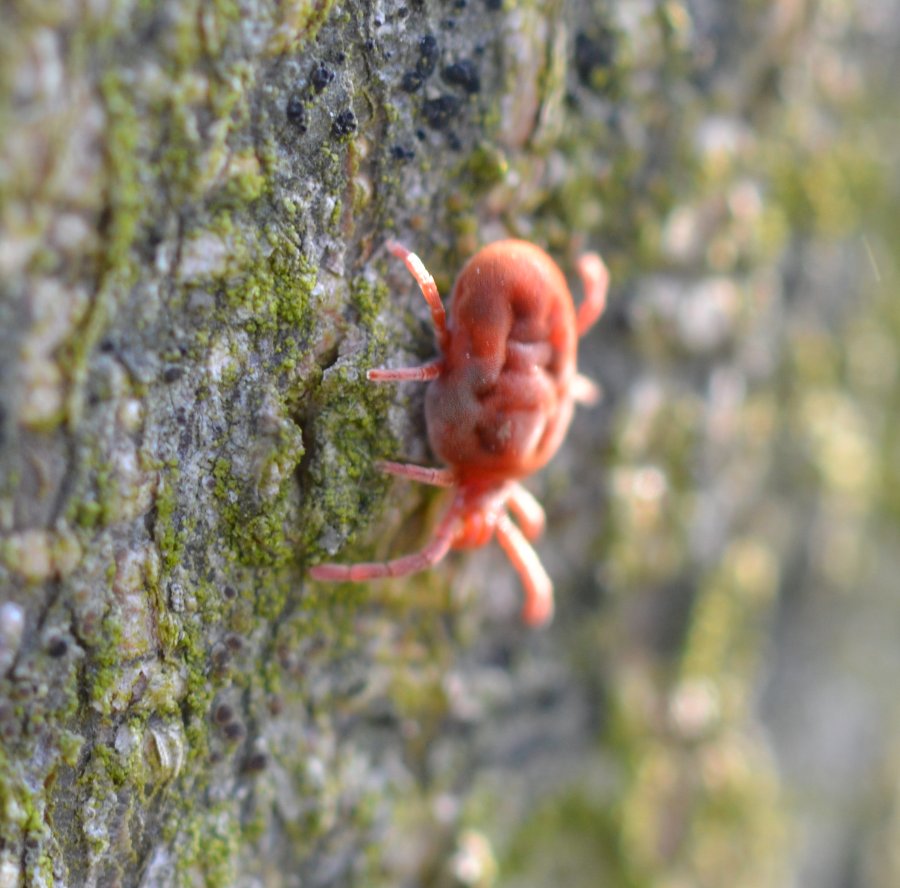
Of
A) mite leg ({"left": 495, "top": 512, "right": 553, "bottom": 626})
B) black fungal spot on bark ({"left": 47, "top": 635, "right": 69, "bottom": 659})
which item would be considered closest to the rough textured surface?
black fungal spot on bark ({"left": 47, "top": 635, "right": 69, "bottom": 659})

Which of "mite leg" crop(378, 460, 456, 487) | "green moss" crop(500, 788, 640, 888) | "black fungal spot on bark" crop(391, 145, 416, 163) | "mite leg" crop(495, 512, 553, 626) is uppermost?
"black fungal spot on bark" crop(391, 145, 416, 163)

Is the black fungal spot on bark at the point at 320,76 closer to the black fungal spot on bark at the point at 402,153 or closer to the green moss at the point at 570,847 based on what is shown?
the black fungal spot on bark at the point at 402,153

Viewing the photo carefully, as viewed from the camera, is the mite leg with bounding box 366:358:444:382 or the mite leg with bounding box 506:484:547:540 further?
the mite leg with bounding box 506:484:547:540

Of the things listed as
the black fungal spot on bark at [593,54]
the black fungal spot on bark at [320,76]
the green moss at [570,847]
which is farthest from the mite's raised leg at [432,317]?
the green moss at [570,847]

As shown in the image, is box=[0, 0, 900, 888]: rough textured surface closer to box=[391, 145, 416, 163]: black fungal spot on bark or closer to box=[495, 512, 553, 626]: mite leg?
box=[391, 145, 416, 163]: black fungal spot on bark

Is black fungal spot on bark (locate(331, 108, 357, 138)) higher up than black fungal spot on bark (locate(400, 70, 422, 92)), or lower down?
lower down

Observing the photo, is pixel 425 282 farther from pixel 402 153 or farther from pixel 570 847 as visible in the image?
pixel 570 847

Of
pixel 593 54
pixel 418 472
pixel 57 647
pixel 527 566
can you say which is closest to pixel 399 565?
pixel 418 472
